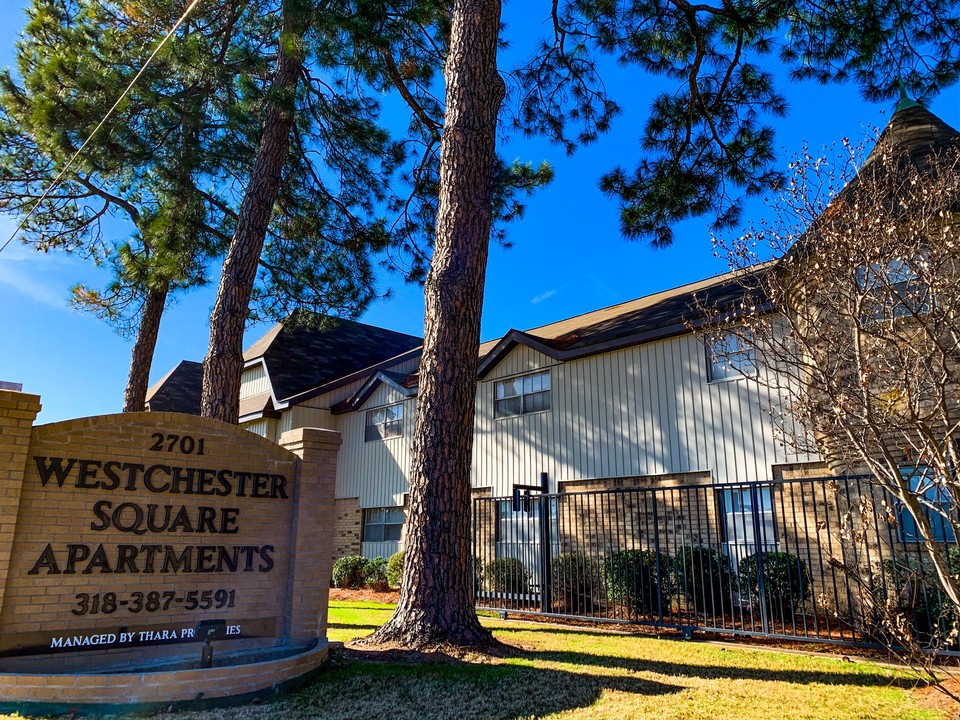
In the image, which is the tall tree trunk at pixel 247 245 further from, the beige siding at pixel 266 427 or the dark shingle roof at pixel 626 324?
the beige siding at pixel 266 427

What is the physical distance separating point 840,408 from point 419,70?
1225 centimetres

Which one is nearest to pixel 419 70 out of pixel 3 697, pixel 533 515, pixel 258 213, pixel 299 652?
pixel 258 213

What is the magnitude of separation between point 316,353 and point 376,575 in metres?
10.1

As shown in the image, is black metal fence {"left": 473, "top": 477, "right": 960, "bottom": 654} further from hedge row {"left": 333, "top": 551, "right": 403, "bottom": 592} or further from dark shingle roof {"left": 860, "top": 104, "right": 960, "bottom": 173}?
dark shingle roof {"left": 860, "top": 104, "right": 960, "bottom": 173}

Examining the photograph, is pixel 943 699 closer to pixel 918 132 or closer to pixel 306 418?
pixel 918 132

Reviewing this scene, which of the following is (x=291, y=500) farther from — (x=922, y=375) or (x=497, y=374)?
(x=497, y=374)

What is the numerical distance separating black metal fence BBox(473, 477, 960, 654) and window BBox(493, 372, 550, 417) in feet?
7.91

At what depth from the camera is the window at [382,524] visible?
19359 mm

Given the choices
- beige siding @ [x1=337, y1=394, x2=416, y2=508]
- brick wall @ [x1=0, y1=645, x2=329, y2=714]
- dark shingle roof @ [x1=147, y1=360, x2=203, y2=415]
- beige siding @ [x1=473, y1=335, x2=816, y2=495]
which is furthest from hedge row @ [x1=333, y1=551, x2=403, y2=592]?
brick wall @ [x1=0, y1=645, x2=329, y2=714]

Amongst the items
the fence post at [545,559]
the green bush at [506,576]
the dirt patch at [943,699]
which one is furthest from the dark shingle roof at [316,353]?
the dirt patch at [943,699]

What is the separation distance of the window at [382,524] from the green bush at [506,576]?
19.8ft

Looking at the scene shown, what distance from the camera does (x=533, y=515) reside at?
606 inches

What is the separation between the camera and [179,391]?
88.3 feet

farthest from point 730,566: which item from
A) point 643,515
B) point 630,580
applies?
point 643,515
